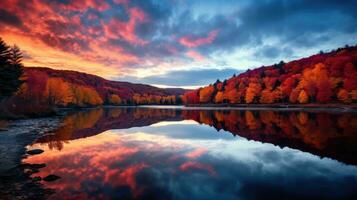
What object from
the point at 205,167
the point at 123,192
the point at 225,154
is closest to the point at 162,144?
the point at 225,154

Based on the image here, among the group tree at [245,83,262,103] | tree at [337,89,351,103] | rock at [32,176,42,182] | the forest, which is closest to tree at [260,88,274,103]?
tree at [245,83,262,103]

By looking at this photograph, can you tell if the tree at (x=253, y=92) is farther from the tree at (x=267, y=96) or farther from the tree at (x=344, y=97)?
the tree at (x=344, y=97)

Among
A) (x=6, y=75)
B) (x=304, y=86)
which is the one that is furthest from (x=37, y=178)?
(x=304, y=86)

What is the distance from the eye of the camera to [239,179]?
11.6 meters

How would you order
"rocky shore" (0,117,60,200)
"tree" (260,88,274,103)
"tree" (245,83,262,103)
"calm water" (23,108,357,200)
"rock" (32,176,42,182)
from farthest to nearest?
"tree" (245,83,262,103)
"tree" (260,88,274,103)
"rock" (32,176,42,182)
"calm water" (23,108,357,200)
"rocky shore" (0,117,60,200)

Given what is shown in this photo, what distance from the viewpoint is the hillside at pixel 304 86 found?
8712 centimetres

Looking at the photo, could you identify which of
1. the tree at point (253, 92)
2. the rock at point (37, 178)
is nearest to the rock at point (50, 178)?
the rock at point (37, 178)

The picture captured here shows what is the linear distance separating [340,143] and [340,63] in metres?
107

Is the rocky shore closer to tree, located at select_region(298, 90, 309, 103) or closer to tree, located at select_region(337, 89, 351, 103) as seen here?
tree, located at select_region(337, 89, 351, 103)

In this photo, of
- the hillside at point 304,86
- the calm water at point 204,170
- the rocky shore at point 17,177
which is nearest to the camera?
the rocky shore at point 17,177

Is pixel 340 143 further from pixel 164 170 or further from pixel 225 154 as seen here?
pixel 164 170

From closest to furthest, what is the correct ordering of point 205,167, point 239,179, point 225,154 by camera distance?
point 239,179, point 205,167, point 225,154

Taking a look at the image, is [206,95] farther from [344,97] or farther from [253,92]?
[344,97]

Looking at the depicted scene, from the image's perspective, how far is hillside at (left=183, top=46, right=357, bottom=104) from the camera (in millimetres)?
87125
